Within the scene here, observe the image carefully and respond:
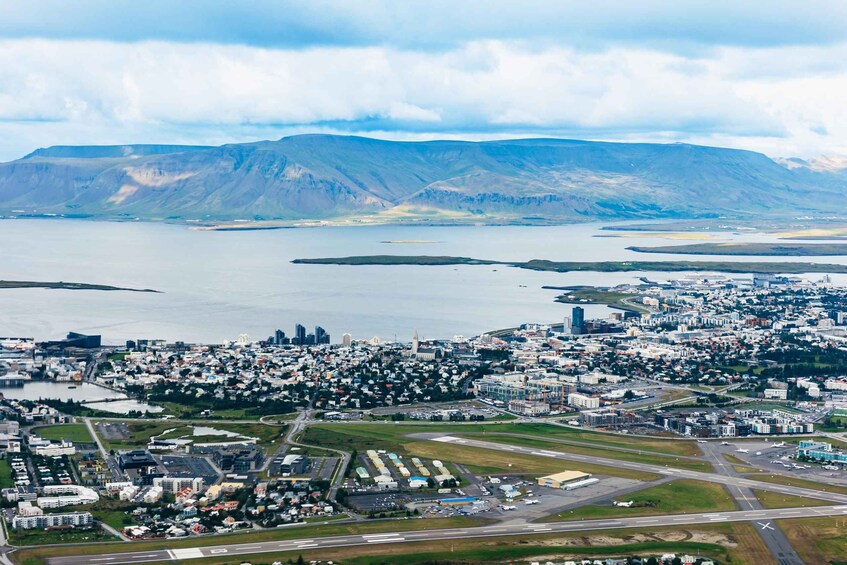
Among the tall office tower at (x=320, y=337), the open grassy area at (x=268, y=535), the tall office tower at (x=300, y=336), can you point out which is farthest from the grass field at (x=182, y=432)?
the tall office tower at (x=320, y=337)

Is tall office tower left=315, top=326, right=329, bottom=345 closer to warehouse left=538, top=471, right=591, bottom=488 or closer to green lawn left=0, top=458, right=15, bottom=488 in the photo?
green lawn left=0, top=458, right=15, bottom=488

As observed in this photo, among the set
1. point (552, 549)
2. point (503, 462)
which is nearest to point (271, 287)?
point (503, 462)

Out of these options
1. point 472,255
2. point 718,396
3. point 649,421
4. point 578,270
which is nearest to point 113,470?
point 649,421

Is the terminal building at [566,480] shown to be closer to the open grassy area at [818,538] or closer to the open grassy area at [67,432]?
the open grassy area at [818,538]

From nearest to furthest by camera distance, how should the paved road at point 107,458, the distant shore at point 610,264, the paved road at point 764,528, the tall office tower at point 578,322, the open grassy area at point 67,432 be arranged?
the paved road at point 764,528, the paved road at point 107,458, the open grassy area at point 67,432, the tall office tower at point 578,322, the distant shore at point 610,264

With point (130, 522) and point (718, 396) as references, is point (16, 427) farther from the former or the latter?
point (718, 396)

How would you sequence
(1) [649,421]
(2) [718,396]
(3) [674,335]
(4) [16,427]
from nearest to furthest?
(4) [16,427] → (1) [649,421] → (2) [718,396] → (3) [674,335]

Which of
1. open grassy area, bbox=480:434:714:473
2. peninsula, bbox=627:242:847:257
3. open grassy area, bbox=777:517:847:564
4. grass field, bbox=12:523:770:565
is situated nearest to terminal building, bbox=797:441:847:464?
open grassy area, bbox=480:434:714:473
